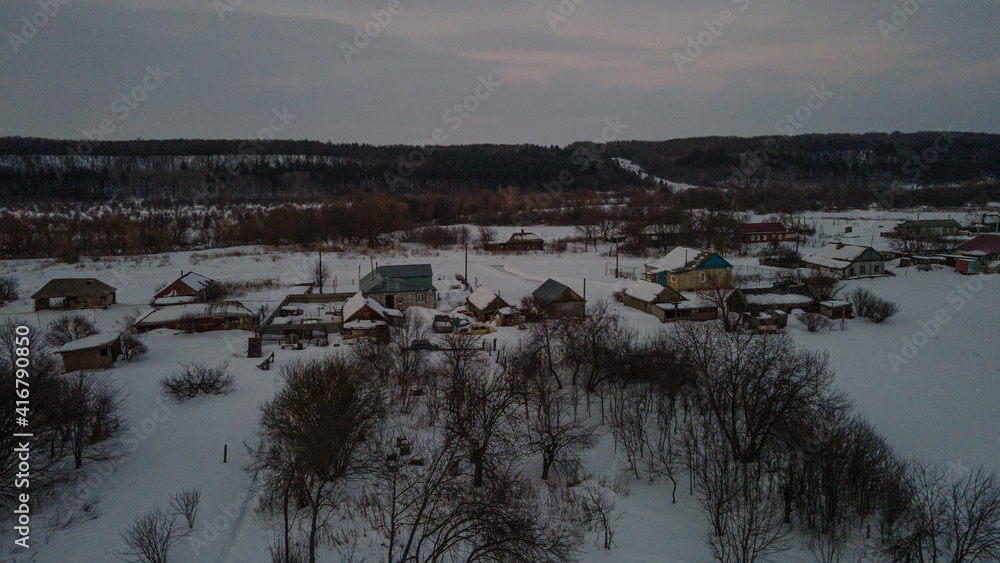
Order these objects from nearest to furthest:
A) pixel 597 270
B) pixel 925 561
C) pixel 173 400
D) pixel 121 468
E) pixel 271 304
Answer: pixel 925 561 → pixel 121 468 → pixel 173 400 → pixel 271 304 → pixel 597 270

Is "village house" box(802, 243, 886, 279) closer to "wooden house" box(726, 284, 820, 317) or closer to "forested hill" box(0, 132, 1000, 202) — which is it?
"wooden house" box(726, 284, 820, 317)

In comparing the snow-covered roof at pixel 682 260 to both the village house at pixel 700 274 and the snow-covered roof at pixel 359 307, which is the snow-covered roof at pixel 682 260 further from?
the snow-covered roof at pixel 359 307

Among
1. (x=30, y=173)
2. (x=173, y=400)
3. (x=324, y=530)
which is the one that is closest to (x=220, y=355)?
(x=173, y=400)

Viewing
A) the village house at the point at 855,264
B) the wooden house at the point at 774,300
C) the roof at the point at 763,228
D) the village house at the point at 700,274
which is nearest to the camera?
the wooden house at the point at 774,300

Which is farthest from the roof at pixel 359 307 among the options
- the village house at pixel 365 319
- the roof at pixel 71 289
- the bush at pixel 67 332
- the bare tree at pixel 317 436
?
the roof at pixel 71 289

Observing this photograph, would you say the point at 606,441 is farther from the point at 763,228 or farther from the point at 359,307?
the point at 763,228

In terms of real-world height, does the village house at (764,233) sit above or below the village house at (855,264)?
above

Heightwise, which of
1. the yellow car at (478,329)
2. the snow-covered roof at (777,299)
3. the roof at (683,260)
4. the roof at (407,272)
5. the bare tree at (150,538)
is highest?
the roof at (683,260)

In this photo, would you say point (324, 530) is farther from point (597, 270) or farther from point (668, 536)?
point (597, 270)
